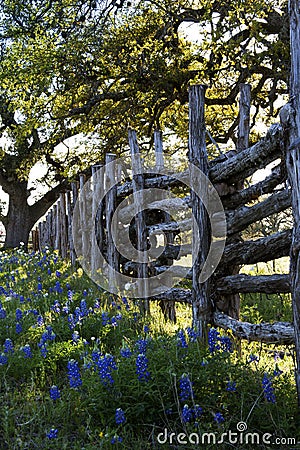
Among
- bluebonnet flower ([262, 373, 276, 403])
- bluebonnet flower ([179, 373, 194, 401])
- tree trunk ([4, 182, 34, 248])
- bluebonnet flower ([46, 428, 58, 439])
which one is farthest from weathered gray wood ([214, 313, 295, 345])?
tree trunk ([4, 182, 34, 248])

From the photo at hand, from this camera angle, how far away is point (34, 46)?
32.8 ft

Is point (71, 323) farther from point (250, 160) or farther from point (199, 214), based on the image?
point (250, 160)

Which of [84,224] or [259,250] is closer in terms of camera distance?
[259,250]

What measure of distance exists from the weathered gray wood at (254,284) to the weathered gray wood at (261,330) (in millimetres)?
240

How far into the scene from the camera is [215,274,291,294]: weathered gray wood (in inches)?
162

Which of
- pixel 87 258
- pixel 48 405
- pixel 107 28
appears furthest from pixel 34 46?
pixel 48 405

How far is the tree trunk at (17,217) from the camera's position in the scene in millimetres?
19312

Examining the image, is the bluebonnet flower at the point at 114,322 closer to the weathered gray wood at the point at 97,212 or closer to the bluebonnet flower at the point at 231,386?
Result: the bluebonnet flower at the point at 231,386

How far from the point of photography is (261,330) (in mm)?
4000

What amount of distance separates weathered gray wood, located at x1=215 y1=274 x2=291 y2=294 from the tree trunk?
15.5 meters

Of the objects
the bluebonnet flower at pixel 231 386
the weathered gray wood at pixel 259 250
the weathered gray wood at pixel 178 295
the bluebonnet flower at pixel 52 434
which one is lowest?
the bluebonnet flower at pixel 52 434

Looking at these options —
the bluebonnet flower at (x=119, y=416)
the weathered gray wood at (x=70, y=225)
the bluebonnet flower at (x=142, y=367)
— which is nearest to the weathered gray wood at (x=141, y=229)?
the bluebonnet flower at (x=142, y=367)

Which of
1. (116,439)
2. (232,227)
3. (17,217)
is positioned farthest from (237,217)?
(17,217)

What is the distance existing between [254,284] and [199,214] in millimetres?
790
